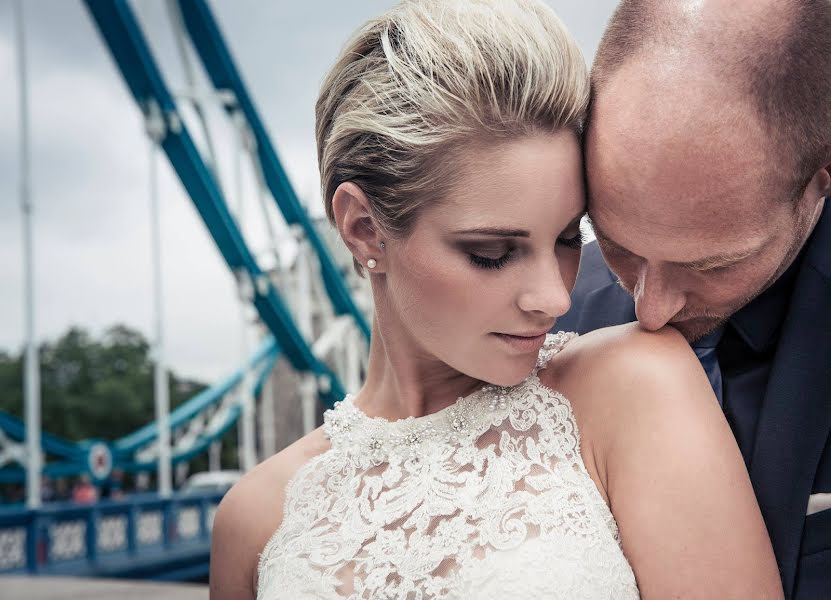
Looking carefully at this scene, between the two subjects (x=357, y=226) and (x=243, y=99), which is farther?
(x=243, y=99)

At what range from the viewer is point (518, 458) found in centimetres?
180

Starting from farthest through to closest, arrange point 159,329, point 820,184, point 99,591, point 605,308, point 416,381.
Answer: point 159,329 < point 99,591 < point 605,308 < point 416,381 < point 820,184

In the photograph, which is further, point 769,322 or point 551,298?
point 769,322

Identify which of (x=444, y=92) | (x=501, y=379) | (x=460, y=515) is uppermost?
Result: (x=444, y=92)

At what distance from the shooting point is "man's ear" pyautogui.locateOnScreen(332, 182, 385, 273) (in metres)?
1.88

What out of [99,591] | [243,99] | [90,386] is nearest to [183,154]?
[243,99]

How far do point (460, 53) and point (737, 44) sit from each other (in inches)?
20.3

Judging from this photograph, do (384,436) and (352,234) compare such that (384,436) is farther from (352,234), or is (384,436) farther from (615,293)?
(615,293)

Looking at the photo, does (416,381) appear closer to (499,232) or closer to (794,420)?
(499,232)

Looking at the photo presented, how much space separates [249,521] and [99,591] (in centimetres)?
234

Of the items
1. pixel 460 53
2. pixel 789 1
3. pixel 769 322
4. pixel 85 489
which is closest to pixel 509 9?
pixel 460 53

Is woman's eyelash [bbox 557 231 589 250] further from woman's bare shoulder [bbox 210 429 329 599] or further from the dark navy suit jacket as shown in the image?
woman's bare shoulder [bbox 210 429 329 599]

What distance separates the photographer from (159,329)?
14148 mm

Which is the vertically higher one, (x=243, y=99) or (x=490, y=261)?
(x=243, y=99)
